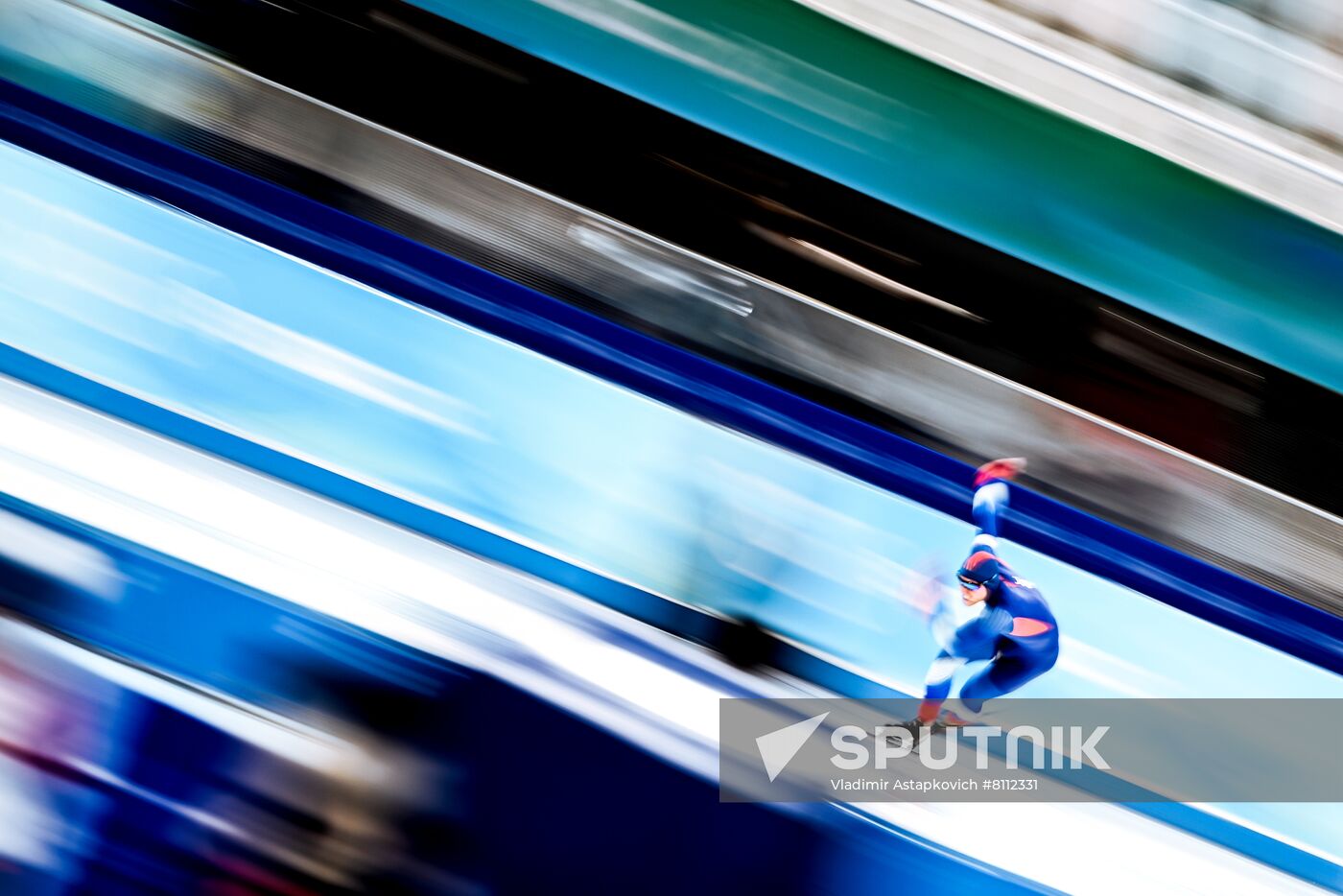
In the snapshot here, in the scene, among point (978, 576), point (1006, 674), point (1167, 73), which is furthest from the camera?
point (1167, 73)

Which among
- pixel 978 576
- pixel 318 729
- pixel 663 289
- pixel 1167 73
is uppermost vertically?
pixel 1167 73

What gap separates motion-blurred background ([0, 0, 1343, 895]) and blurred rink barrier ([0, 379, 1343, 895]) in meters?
0.01

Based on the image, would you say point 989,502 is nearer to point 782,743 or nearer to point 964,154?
point 782,743

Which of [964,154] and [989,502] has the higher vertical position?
[964,154]

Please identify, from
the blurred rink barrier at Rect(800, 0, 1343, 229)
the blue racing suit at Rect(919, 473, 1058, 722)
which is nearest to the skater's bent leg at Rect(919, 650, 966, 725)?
the blue racing suit at Rect(919, 473, 1058, 722)

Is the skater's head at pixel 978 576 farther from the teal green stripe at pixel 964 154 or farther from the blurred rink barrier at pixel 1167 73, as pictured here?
the blurred rink barrier at pixel 1167 73

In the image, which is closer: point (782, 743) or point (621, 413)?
point (782, 743)

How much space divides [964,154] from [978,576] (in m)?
1.27

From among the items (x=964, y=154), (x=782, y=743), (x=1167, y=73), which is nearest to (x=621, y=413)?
(x=782, y=743)

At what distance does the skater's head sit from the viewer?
174 centimetres

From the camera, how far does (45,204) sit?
209 centimetres

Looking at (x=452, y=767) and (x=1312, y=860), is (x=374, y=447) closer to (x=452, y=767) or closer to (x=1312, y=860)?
(x=452, y=767)

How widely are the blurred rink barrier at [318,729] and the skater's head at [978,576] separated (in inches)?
22.6

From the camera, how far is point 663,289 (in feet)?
7.83
